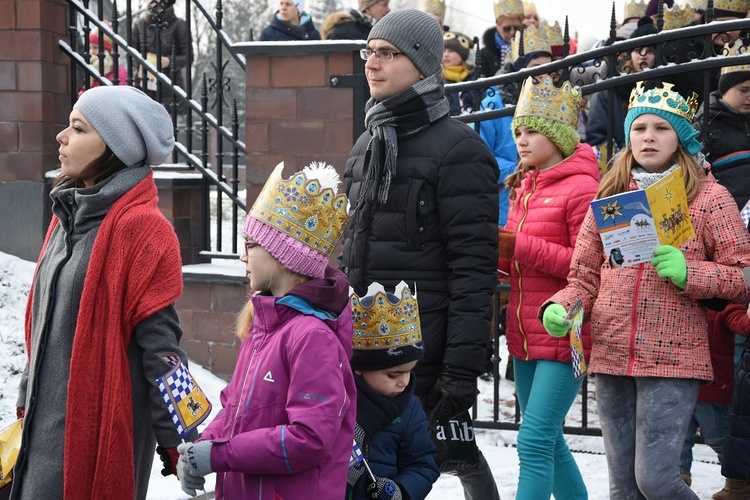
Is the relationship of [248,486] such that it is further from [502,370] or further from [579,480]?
[502,370]

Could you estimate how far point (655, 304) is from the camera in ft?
13.3

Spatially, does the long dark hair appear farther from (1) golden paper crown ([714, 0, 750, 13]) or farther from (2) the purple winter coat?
(1) golden paper crown ([714, 0, 750, 13])

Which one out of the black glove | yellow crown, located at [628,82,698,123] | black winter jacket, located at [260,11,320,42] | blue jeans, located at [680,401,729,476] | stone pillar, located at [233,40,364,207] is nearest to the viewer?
the black glove

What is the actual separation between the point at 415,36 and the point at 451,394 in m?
1.29

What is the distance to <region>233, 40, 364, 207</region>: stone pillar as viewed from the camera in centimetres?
634

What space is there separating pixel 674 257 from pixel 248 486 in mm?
1900

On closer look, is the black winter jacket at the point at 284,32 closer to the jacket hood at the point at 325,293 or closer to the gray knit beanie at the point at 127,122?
the gray knit beanie at the point at 127,122

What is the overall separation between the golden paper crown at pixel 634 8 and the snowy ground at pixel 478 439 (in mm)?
3741

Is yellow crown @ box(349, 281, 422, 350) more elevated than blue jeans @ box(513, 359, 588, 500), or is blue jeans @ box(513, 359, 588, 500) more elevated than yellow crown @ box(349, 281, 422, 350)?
yellow crown @ box(349, 281, 422, 350)

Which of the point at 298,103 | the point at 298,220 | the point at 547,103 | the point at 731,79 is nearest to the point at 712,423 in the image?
the point at 731,79

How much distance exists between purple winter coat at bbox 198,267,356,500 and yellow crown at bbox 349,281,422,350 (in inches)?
10.7

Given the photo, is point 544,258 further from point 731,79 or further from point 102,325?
point 102,325

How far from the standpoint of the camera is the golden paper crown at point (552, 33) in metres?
7.73

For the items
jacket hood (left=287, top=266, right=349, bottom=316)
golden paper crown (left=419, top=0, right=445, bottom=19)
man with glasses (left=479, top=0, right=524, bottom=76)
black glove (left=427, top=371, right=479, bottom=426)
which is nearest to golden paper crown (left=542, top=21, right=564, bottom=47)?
man with glasses (left=479, top=0, right=524, bottom=76)
